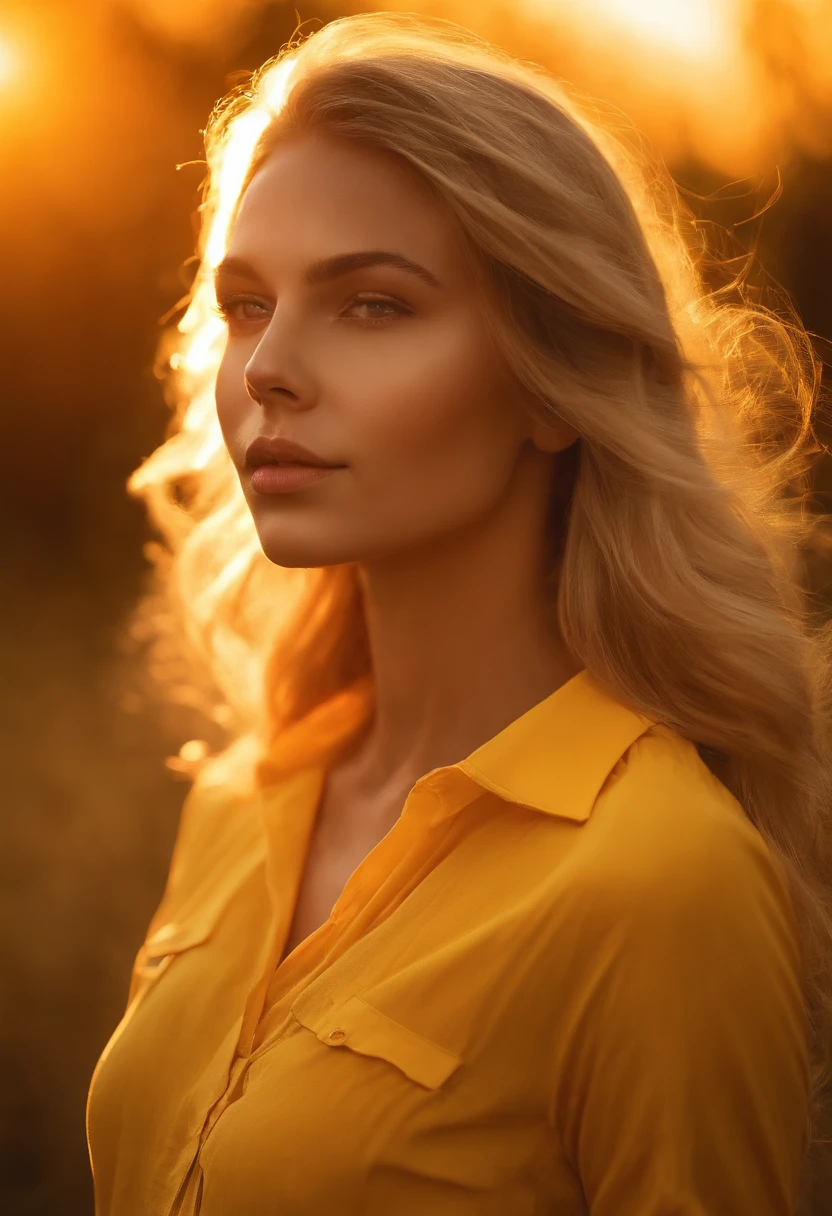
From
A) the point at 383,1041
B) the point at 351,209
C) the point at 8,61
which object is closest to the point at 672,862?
the point at 383,1041

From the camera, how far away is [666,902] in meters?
1.32

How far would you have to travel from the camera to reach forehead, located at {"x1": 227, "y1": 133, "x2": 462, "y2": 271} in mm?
1548

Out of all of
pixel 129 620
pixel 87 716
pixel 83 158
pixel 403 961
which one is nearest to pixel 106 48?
pixel 83 158

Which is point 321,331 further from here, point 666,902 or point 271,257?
point 666,902

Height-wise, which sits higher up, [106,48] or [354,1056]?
[106,48]

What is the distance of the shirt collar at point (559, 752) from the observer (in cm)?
146

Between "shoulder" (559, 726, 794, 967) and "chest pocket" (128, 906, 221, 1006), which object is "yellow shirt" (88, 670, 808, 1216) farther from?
"chest pocket" (128, 906, 221, 1006)

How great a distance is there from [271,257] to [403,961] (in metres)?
0.92

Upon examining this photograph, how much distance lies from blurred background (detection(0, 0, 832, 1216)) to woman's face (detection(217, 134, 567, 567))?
1416 mm

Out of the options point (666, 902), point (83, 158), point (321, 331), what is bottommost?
point (666, 902)

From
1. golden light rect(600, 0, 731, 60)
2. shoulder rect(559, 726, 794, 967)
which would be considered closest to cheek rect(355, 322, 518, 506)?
shoulder rect(559, 726, 794, 967)

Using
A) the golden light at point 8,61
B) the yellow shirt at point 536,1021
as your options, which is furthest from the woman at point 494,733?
the golden light at point 8,61

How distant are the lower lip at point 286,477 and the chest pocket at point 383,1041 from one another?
640 millimetres

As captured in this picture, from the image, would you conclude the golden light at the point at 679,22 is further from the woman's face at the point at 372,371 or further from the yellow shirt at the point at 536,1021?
the yellow shirt at the point at 536,1021
